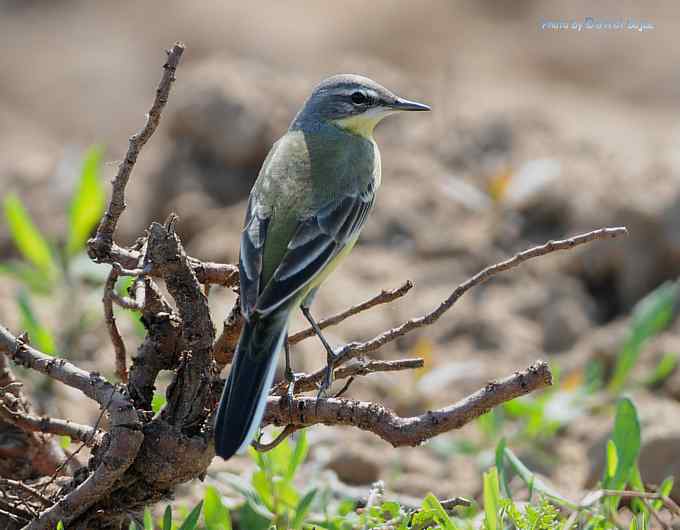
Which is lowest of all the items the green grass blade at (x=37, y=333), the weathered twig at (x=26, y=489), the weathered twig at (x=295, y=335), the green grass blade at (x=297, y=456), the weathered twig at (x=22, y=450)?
the weathered twig at (x=26, y=489)

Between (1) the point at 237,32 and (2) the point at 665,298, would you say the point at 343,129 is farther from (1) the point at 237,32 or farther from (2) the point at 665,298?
(1) the point at 237,32

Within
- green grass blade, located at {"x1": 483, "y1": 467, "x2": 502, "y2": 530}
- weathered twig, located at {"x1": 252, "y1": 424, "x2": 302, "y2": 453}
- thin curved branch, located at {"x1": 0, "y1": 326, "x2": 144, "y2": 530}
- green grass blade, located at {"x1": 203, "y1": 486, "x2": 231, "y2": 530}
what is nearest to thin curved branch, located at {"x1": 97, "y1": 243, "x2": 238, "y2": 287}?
thin curved branch, located at {"x1": 0, "y1": 326, "x2": 144, "y2": 530}

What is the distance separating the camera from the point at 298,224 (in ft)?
14.7

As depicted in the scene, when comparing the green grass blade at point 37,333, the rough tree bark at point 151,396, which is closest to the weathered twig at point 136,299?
the rough tree bark at point 151,396

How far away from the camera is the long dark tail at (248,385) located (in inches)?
137

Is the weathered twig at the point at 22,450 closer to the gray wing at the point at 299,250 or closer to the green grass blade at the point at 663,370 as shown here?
the gray wing at the point at 299,250

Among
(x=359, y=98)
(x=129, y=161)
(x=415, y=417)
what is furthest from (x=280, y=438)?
(x=359, y=98)

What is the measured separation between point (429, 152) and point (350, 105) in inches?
106

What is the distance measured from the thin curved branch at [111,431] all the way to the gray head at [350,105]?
2.18m

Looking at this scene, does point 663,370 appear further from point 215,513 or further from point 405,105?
point 215,513

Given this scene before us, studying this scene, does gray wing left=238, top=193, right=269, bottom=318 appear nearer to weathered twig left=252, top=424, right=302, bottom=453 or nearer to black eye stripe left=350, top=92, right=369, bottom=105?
weathered twig left=252, top=424, right=302, bottom=453

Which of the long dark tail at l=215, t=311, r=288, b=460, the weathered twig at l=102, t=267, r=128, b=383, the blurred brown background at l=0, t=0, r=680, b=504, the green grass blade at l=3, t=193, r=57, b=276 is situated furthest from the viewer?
the blurred brown background at l=0, t=0, r=680, b=504

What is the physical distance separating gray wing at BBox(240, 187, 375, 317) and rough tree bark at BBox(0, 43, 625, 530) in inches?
8.2

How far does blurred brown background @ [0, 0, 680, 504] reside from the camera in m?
6.82
